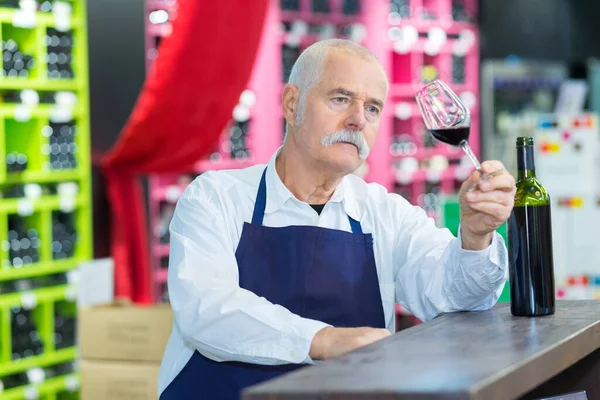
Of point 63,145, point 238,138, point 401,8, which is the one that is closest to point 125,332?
point 63,145

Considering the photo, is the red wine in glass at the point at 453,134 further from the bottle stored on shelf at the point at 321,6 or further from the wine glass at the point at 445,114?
the bottle stored on shelf at the point at 321,6

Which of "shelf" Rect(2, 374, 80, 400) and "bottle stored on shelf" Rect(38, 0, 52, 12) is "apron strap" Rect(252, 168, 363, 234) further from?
"bottle stored on shelf" Rect(38, 0, 52, 12)

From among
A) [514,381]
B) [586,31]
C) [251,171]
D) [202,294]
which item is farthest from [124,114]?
[586,31]

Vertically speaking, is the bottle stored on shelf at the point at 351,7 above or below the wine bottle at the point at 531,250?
above

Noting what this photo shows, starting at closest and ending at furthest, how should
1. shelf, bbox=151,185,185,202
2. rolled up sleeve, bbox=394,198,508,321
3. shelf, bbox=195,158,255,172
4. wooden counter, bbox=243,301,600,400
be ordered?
wooden counter, bbox=243,301,600,400 → rolled up sleeve, bbox=394,198,508,321 → shelf, bbox=151,185,185,202 → shelf, bbox=195,158,255,172

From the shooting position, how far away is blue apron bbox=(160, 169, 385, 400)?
2.16 metres

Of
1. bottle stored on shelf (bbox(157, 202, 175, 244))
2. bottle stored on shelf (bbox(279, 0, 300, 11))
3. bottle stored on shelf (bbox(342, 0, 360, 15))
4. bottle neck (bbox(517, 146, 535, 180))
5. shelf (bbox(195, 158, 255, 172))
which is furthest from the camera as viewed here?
bottle stored on shelf (bbox(342, 0, 360, 15))

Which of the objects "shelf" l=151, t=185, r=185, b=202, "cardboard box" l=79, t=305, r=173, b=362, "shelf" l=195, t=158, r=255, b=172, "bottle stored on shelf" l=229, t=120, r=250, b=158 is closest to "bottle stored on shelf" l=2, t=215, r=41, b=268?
"shelf" l=151, t=185, r=185, b=202

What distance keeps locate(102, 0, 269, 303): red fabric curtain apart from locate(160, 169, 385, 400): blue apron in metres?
2.41

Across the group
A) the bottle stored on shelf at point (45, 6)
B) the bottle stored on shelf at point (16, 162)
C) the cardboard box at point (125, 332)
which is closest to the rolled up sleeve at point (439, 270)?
the cardboard box at point (125, 332)

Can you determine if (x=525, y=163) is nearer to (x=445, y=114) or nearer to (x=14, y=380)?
(x=445, y=114)

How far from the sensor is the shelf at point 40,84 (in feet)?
17.8

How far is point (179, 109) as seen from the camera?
16.9ft

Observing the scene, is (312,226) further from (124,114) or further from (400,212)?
(124,114)
